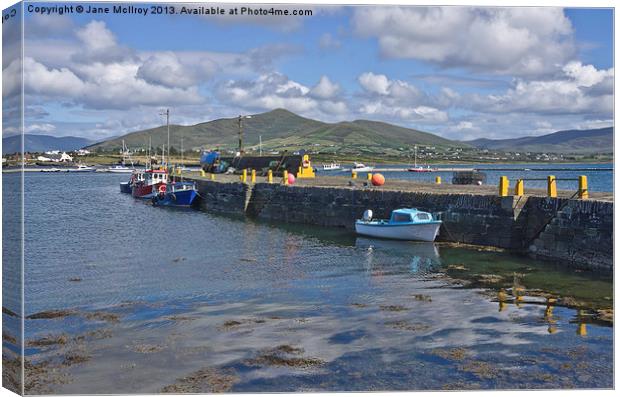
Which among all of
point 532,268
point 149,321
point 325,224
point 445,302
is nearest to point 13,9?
point 149,321

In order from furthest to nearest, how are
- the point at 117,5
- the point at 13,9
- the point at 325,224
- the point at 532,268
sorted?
the point at 325,224, the point at 532,268, the point at 117,5, the point at 13,9

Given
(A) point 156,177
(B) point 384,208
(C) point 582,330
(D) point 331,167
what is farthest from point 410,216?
(D) point 331,167

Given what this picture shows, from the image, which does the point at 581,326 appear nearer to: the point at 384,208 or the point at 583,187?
the point at 583,187

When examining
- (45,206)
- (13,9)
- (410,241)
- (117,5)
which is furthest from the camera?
(45,206)

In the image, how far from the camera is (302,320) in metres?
17.4

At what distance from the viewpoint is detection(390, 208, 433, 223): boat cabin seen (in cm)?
3438

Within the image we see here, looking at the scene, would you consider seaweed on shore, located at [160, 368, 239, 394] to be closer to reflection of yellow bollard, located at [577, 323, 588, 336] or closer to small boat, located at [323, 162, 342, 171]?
reflection of yellow bollard, located at [577, 323, 588, 336]

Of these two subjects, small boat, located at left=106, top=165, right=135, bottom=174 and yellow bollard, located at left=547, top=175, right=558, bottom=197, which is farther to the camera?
small boat, located at left=106, top=165, right=135, bottom=174

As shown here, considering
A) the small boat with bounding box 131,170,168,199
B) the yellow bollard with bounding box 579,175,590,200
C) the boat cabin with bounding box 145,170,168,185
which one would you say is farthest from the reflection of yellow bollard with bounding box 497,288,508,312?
the boat cabin with bounding box 145,170,168,185

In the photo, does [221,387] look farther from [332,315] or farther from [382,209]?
[382,209]

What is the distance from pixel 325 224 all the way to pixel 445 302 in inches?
982

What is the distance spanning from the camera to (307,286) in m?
22.7

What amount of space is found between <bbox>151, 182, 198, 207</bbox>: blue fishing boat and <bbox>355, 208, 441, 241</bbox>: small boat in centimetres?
2819

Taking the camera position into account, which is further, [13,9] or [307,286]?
[307,286]
